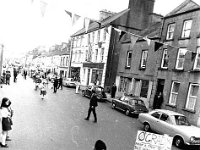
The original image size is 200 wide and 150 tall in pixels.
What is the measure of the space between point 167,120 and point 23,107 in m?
8.42

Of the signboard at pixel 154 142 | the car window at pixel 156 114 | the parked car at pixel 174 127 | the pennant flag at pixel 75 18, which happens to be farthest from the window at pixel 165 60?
the signboard at pixel 154 142

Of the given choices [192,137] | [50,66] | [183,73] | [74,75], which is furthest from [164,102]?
[50,66]

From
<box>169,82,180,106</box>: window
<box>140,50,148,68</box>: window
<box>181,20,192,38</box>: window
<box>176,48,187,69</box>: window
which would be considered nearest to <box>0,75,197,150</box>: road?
<box>169,82,180,106</box>: window

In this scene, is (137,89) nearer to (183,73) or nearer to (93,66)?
(183,73)

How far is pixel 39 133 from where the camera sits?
9.51 meters

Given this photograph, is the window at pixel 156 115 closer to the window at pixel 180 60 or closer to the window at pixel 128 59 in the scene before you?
the window at pixel 180 60

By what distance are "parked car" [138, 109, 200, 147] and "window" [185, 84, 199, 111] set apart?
6.82 metres

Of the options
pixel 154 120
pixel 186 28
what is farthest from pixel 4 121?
pixel 186 28

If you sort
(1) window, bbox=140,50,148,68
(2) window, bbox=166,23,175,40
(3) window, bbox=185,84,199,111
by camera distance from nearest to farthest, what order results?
1. (3) window, bbox=185,84,199,111
2. (2) window, bbox=166,23,175,40
3. (1) window, bbox=140,50,148,68

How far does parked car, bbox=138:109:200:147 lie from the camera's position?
33.1 ft

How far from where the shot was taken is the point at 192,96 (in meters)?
18.1

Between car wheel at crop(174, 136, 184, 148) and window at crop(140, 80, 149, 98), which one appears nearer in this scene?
car wheel at crop(174, 136, 184, 148)

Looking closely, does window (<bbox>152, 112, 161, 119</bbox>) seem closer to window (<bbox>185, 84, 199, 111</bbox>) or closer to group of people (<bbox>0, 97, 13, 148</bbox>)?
window (<bbox>185, 84, 199, 111</bbox>)

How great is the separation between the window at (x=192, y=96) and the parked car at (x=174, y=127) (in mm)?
6823
